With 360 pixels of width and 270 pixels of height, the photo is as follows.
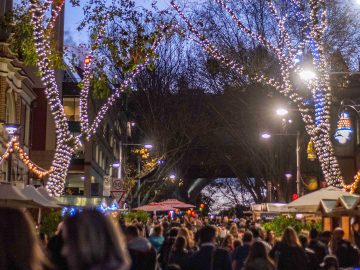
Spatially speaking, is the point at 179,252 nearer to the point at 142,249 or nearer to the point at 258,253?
the point at 258,253

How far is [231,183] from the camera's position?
102375 millimetres

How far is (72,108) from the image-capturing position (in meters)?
62.5

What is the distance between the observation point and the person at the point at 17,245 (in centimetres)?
414

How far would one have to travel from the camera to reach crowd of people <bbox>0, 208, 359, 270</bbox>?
409 centimetres

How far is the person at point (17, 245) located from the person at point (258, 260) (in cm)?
606

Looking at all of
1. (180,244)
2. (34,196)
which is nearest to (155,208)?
(34,196)

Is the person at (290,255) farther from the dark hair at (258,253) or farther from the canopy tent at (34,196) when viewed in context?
the canopy tent at (34,196)

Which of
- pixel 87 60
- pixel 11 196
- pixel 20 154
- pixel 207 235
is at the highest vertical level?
pixel 87 60

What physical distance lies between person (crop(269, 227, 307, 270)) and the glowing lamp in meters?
25.6

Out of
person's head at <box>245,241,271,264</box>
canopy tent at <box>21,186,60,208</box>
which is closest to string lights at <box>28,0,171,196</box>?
canopy tent at <box>21,186,60,208</box>

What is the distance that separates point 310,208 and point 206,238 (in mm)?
12645

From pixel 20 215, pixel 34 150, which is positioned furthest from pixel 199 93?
pixel 20 215

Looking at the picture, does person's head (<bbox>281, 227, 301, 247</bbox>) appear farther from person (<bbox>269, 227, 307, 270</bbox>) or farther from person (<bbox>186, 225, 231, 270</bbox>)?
person (<bbox>186, 225, 231, 270</bbox>)

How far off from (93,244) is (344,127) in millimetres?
34777
